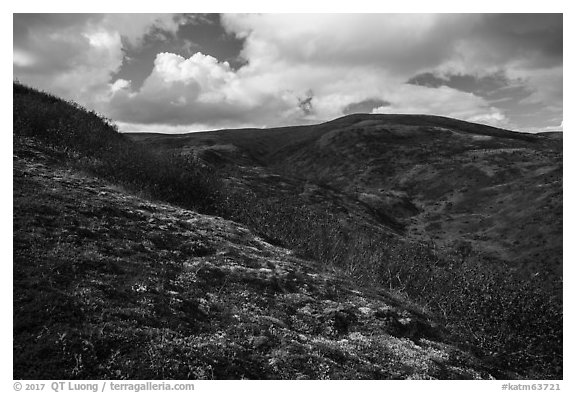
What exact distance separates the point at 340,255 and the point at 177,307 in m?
14.8

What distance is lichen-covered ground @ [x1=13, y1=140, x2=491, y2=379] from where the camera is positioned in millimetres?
9375

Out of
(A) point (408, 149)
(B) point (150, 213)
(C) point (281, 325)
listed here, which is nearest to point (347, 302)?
(C) point (281, 325)

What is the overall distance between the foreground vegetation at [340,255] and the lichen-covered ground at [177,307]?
2.55m

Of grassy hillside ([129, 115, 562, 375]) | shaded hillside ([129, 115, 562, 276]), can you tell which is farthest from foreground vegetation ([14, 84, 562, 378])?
shaded hillside ([129, 115, 562, 276])

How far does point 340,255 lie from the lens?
25203mm

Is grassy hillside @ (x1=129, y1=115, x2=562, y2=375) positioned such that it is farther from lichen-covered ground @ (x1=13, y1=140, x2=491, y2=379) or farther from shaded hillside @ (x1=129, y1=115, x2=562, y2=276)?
lichen-covered ground @ (x1=13, y1=140, x2=491, y2=379)

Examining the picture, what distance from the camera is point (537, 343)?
1600 cm

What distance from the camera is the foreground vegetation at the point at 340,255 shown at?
Result: 1562cm

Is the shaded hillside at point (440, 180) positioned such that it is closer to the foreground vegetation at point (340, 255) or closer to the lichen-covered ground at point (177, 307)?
the foreground vegetation at point (340, 255)

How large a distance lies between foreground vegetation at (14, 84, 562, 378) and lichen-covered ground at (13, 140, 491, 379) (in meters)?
2.55

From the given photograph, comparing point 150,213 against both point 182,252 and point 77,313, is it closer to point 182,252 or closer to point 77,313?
point 182,252

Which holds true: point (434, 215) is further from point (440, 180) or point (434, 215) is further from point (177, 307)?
point (177, 307)

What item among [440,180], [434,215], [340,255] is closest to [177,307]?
[340,255]

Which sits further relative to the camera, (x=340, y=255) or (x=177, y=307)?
(x=340, y=255)
